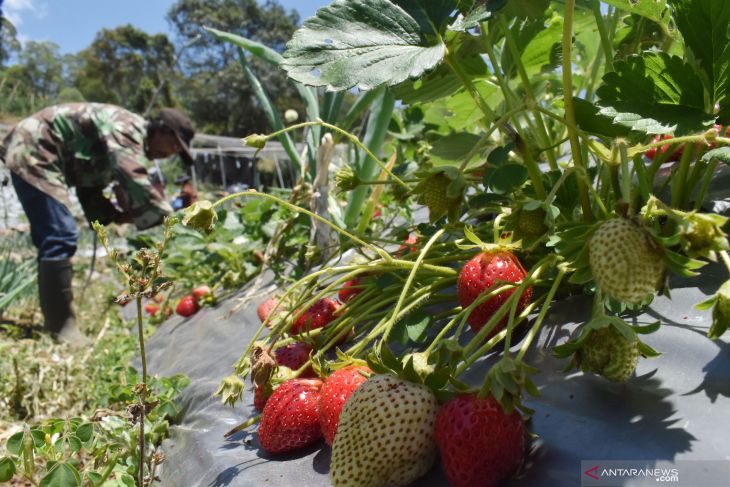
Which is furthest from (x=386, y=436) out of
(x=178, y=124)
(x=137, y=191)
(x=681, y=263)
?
(x=178, y=124)

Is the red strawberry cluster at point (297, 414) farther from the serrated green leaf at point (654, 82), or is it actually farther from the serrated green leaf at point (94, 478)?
the serrated green leaf at point (654, 82)

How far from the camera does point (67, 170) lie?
326cm

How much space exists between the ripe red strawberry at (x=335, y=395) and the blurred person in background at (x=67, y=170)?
107 inches

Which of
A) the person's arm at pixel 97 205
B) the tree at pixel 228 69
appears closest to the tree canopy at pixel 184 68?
the tree at pixel 228 69

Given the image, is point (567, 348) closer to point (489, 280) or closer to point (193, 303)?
point (489, 280)

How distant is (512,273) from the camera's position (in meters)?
0.67

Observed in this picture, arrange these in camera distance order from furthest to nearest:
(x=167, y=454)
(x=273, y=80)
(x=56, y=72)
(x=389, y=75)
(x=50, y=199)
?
(x=56, y=72) → (x=273, y=80) → (x=50, y=199) → (x=167, y=454) → (x=389, y=75)

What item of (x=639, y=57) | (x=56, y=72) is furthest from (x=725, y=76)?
(x=56, y=72)

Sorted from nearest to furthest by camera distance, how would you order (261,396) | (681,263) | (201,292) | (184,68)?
1. (681,263)
2. (261,396)
3. (201,292)
4. (184,68)

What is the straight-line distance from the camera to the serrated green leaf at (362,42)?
0.64 meters

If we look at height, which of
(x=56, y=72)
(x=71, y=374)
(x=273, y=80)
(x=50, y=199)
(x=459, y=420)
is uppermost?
(x=56, y=72)

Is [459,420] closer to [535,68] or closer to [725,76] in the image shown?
[725,76]

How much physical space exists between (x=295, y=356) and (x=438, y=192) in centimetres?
31

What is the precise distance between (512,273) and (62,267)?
2962 mm
